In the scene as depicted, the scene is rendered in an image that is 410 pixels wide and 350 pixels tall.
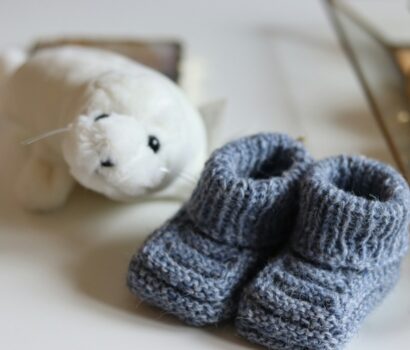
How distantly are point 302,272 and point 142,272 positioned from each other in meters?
0.14

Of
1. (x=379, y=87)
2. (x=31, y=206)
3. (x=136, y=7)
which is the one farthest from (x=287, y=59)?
(x=31, y=206)

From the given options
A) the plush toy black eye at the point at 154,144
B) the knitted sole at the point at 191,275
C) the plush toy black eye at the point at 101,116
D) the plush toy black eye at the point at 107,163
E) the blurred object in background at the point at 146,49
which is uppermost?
the blurred object in background at the point at 146,49

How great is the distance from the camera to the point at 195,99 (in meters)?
1.03

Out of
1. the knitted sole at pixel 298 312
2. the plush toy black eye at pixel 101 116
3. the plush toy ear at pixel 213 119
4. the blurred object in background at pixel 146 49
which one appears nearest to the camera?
the knitted sole at pixel 298 312

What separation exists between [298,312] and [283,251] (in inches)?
3.2

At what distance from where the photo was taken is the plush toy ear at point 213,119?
847mm

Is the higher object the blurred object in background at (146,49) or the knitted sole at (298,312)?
the blurred object in background at (146,49)

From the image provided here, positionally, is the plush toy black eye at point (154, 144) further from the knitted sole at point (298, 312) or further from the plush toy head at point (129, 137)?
the knitted sole at point (298, 312)

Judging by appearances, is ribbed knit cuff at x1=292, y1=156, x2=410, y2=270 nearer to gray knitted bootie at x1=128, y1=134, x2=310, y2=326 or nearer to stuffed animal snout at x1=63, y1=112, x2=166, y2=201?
gray knitted bootie at x1=128, y1=134, x2=310, y2=326

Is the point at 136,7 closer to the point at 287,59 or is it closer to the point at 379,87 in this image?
the point at 287,59

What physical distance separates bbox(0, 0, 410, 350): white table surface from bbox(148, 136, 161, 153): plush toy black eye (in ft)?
0.35

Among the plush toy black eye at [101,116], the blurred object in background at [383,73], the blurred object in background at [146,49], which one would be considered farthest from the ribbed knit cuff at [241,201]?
the blurred object in background at [146,49]

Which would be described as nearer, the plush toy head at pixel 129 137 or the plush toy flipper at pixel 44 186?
the plush toy head at pixel 129 137

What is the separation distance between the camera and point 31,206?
0.77m
